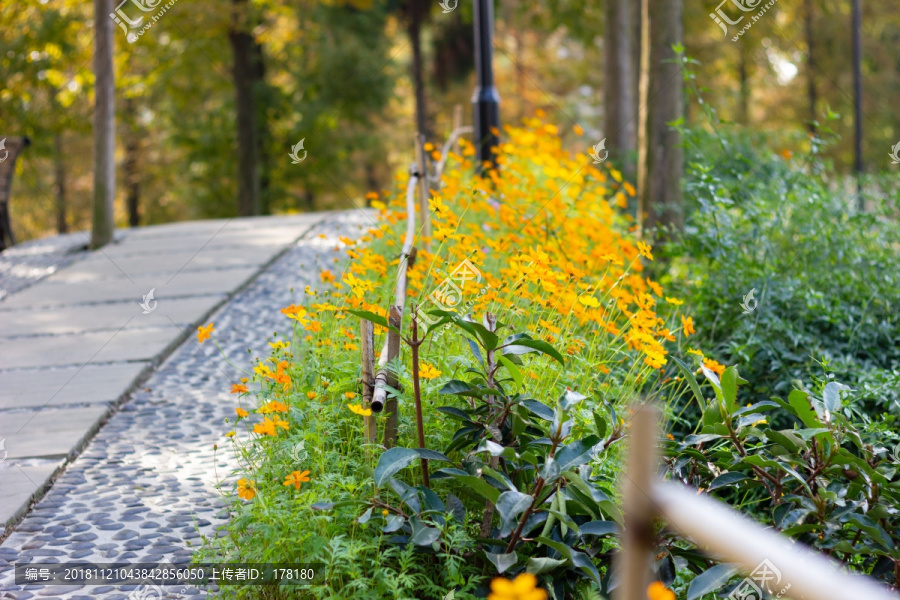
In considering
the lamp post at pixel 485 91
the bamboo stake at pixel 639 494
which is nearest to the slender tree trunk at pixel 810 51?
the lamp post at pixel 485 91

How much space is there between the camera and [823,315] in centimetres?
405

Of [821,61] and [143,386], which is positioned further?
[821,61]

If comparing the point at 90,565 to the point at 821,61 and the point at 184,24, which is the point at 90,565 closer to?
the point at 184,24

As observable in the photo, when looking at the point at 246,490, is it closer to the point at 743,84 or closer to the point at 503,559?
the point at 503,559

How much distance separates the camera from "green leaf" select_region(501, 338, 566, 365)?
2.21 m

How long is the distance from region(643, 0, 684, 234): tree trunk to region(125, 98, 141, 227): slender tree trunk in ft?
54.0

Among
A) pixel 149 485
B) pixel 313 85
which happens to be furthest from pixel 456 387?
pixel 313 85

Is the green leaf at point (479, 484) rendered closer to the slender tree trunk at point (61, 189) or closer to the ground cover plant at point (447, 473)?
the ground cover plant at point (447, 473)

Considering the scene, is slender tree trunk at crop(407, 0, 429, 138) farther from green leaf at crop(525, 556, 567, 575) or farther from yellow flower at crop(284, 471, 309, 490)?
green leaf at crop(525, 556, 567, 575)

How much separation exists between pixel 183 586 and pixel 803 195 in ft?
14.2

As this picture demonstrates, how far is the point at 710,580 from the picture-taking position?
1.97m

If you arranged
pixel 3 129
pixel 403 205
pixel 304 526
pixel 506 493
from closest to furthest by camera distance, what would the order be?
pixel 506 493 < pixel 304 526 < pixel 403 205 < pixel 3 129

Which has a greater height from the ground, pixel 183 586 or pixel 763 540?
pixel 763 540

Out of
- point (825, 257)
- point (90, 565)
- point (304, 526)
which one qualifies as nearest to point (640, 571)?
point (304, 526)
